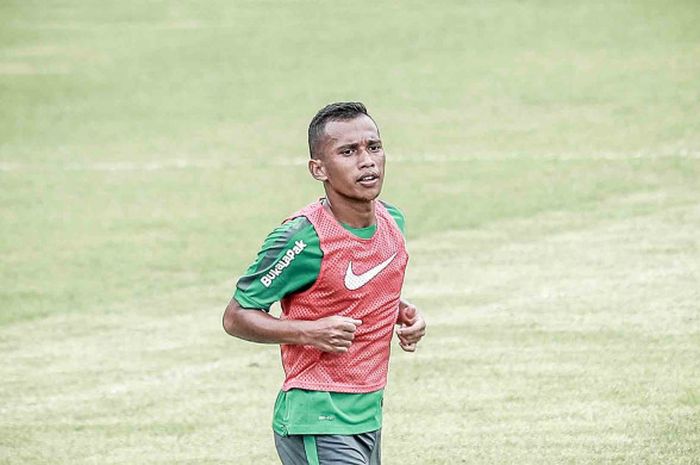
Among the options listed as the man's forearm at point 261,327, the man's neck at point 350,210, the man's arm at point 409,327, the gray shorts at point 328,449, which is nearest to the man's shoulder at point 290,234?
the man's neck at point 350,210

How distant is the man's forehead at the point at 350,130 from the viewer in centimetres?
613

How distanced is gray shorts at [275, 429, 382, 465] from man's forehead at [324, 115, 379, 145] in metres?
1.06

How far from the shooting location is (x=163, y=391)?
35.5 feet

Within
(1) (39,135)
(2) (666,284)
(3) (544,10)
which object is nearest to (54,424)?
(2) (666,284)

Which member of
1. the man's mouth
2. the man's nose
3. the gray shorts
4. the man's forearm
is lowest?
the gray shorts

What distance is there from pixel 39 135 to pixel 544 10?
9754 mm

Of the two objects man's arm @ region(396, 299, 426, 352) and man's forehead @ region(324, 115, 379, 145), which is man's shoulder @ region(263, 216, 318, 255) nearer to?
man's forehead @ region(324, 115, 379, 145)

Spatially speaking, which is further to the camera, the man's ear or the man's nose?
the man's ear

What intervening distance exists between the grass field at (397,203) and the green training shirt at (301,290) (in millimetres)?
3018

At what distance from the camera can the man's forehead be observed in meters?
6.13

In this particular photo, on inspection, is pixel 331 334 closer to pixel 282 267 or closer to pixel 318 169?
pixel 282 267

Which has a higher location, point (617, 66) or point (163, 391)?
point (617, 66)

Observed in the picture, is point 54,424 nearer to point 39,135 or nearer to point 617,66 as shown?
point 39,135

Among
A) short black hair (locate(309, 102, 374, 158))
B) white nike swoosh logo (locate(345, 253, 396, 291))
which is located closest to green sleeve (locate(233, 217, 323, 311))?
white nike swoosh logo (locate(345, 253, 396, 291))
